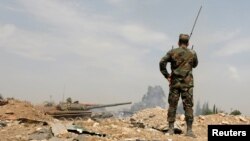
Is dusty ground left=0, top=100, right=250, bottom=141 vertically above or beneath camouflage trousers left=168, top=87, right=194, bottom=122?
beneath

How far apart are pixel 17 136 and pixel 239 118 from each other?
11.7 meters

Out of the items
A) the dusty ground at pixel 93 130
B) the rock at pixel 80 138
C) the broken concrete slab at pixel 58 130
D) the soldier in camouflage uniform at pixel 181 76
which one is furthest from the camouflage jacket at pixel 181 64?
the rock at pixel 80 138

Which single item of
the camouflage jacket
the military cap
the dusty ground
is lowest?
the dusty ground

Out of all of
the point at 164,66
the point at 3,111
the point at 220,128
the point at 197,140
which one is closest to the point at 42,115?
the point at 3,111

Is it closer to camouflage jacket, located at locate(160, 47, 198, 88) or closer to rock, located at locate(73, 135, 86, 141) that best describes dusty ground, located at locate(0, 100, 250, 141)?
rock, located at locate(73, 135, 86, 141)

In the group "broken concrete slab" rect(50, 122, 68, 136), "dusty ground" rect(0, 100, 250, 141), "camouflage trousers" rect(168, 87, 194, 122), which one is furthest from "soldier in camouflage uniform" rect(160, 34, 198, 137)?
"broken concrete slab" rect(50, 122, 68, 136)

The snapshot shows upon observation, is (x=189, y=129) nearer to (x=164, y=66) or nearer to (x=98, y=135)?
(x=164, y=66)

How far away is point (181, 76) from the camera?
39.4ft

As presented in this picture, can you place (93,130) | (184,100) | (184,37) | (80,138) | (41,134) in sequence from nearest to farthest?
(80,138)
(41,134)
(93,130)
(184,37)
(184,100)

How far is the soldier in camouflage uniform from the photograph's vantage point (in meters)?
12.0

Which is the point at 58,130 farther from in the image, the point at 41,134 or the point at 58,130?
the point at 41,134

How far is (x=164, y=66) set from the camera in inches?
478

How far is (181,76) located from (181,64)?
297 millimetres

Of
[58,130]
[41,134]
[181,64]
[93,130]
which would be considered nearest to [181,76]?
[181,64]
